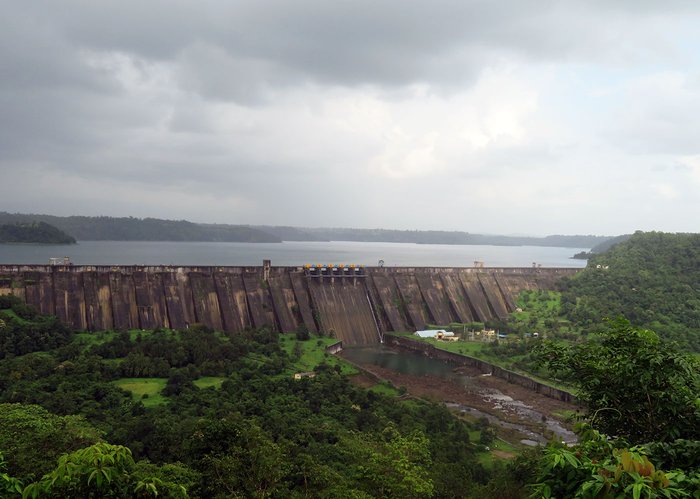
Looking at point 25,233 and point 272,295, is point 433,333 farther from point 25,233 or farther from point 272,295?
point 25,233

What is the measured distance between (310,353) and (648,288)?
133 feet

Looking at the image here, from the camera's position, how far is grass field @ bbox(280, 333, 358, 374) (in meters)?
38.5

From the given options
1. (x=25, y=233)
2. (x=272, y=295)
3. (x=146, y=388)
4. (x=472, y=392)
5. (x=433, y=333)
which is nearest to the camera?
(x=146, y=388)

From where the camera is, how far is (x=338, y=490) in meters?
13.8

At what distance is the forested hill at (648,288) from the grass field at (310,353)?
2388cm

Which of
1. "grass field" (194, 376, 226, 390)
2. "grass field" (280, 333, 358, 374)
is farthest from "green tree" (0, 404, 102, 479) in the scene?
"grass field" (280, 333, 358, 374)

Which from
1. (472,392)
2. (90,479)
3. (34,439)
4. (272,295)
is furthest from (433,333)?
(90,479)

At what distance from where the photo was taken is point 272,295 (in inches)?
1957

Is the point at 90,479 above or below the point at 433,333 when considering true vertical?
above

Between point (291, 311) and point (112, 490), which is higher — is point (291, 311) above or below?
below

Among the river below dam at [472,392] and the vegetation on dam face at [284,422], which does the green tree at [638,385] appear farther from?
the river below dam at [472,392]

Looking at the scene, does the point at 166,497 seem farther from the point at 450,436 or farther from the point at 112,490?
the point at 450,436

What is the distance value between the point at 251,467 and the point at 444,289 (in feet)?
154

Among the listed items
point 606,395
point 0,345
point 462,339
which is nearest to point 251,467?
point 606,395
